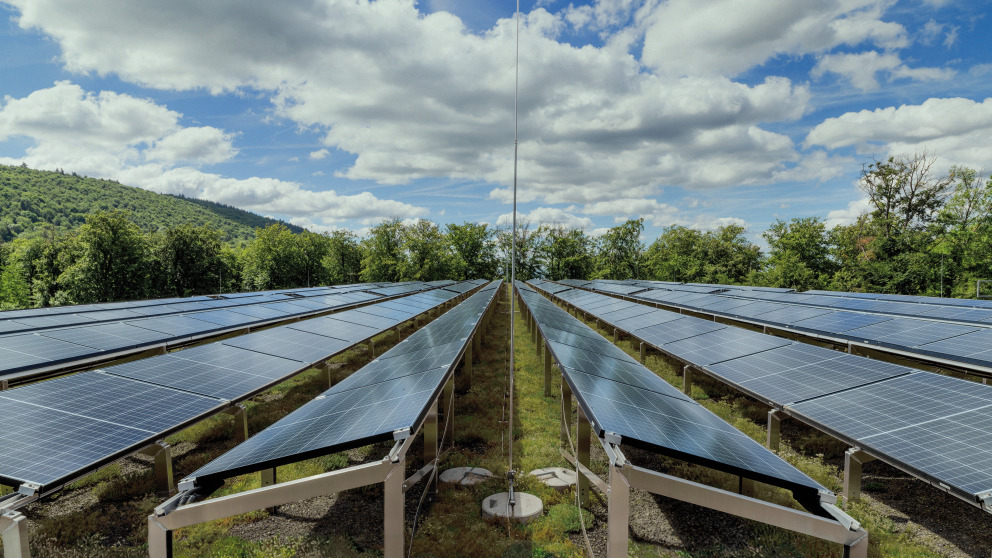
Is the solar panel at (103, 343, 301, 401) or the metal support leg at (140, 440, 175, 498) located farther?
the solar panel at (103, 343, 301, 401)

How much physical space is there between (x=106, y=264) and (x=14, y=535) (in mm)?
50461

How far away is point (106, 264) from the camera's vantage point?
133 feet

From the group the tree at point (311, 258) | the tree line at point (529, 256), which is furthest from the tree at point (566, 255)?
the tree at point (311, 258)

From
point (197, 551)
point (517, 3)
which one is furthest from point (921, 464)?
point (517, 3)

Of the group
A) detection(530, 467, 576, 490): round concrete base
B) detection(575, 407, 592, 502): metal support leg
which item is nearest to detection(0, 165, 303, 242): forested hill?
detection(530, 467, 576, 490): round concrete base

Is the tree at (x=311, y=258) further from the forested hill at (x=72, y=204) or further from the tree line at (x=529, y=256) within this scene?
the forested hill at (x=72, y=204)

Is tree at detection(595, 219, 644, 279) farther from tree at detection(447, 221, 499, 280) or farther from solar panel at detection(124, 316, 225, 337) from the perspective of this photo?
solar panel at detection(124, 316, 225, 337)

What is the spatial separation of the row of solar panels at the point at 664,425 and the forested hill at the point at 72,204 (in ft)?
277

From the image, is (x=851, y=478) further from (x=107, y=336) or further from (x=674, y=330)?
(x=107, y=336)

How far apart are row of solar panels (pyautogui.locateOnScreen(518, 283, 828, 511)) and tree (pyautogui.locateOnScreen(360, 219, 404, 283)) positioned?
5668cm

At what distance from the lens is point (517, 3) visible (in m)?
8.17

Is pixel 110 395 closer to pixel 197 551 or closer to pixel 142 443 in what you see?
pixel 142 443

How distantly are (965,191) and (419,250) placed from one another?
2335 inches

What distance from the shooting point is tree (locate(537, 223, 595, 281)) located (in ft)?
244
